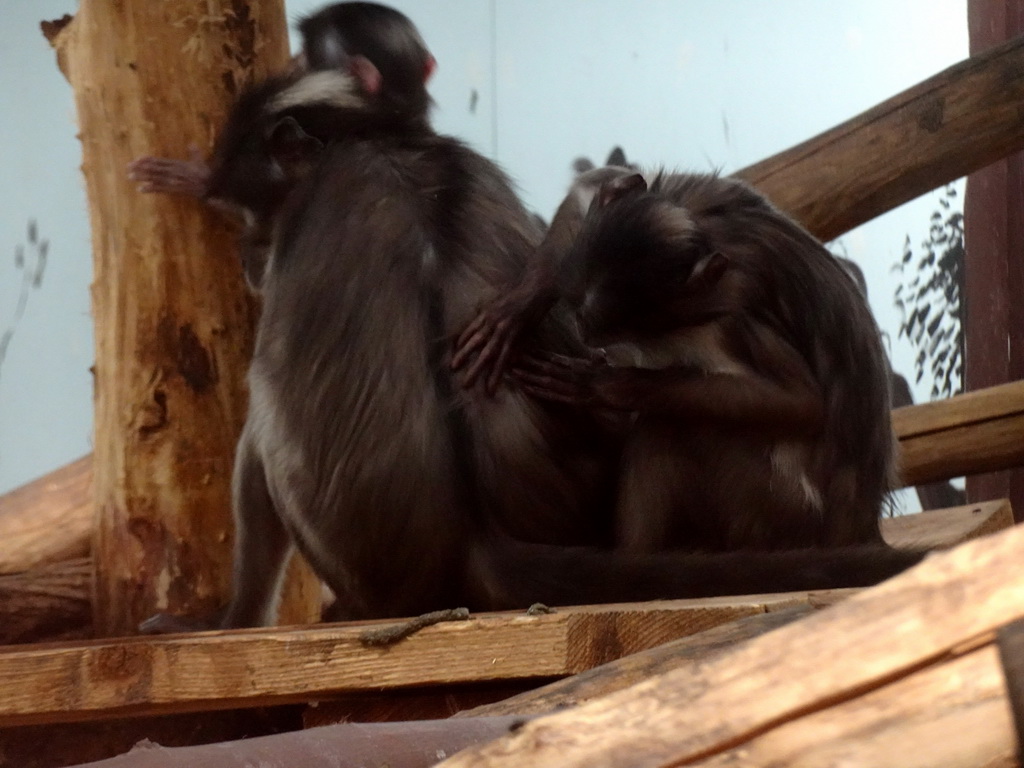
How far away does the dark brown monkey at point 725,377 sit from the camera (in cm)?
252

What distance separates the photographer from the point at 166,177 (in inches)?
112

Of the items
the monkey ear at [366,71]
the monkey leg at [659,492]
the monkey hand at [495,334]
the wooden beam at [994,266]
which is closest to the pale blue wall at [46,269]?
the monkey ear at [366,71]

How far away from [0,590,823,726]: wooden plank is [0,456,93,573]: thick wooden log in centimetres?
109

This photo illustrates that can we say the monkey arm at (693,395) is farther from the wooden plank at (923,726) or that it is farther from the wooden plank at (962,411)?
the wooden plank at (923,726)

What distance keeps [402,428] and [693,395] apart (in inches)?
22.8

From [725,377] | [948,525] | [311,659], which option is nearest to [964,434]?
[948,525]

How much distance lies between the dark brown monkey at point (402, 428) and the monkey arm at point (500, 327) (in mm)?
53

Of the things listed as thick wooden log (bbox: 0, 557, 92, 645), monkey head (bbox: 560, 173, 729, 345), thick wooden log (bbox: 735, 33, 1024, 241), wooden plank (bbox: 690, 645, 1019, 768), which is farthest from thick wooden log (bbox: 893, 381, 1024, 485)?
wooden plank (bbox: 690, 645, 1019, 768)

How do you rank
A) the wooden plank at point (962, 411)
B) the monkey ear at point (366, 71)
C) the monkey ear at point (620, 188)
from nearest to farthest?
the monkey ear at point (620, 188) → the monkey ear at point (366, 71) → the wooden plank at point (962, 411)

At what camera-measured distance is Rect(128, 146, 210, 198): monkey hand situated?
9.37 feet

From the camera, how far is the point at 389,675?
1975mm

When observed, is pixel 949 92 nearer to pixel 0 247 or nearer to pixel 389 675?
pixel 389 675

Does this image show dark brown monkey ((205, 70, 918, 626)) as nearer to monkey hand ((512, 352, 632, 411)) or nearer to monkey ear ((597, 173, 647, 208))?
monkey hand ((512, 352, 632, 411))

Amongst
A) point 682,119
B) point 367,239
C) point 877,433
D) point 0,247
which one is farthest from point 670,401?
point 0,247
